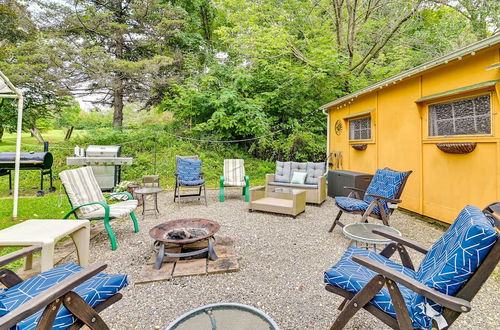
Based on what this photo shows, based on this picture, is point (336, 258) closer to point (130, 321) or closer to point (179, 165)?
point (130, 321)

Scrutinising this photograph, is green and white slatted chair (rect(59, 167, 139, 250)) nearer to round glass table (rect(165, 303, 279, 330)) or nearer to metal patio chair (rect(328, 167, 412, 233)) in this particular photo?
round glass table (rect(165, 303, 279, 330))

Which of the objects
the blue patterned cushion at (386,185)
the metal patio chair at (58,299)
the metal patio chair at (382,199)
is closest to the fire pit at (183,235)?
the metal patio chair at (58,299)

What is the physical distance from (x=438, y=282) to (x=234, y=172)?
499cm

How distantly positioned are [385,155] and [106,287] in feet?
17.9

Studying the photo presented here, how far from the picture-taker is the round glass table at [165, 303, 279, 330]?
1245mm

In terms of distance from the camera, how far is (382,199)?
3086 mm

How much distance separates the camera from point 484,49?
3105 mm

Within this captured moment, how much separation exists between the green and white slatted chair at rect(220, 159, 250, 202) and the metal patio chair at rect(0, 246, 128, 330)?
4.14 m

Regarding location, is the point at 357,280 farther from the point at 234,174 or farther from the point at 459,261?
the point at 234,174

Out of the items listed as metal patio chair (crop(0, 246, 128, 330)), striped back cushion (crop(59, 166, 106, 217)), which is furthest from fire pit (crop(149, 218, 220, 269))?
striped back cushion (crop(59, 166, 106, 217))

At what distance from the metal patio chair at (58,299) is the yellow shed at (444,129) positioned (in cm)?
443

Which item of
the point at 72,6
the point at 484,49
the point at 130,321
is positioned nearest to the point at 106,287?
the point at 130,321

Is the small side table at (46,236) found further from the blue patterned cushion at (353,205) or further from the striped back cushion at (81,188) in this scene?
the blue patterned cushion at (353,205)

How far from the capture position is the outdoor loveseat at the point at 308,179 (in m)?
5.27
